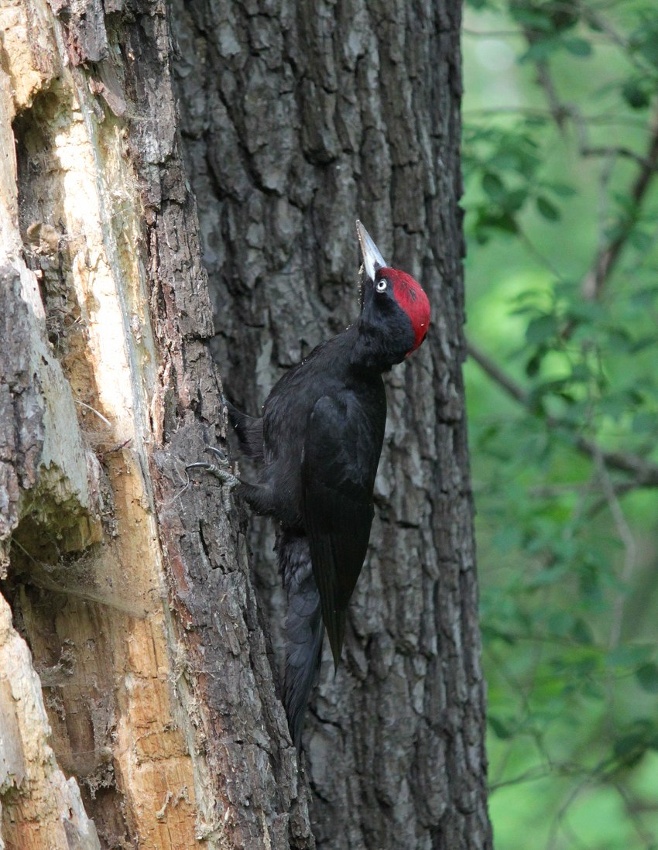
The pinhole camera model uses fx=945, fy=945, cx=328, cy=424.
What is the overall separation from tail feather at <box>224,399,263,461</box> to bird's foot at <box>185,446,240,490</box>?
0.63 metres

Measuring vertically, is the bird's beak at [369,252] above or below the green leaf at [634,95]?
below

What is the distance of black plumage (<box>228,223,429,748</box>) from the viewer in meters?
2.64

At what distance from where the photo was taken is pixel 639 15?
348 cm

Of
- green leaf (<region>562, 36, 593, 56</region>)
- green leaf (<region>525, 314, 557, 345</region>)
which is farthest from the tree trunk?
green leaf (<region>562, 36, 593, 56</region>)

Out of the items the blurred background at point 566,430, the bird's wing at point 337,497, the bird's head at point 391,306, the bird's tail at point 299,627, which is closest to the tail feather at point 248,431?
the bird's wing at point 337,497

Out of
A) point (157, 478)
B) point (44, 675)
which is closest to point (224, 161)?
point (157, 478)

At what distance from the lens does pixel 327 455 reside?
9.62 ft

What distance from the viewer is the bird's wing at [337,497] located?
262 cm

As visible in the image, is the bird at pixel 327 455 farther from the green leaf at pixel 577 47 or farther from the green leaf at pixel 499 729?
the green leaf at pixel 577 47

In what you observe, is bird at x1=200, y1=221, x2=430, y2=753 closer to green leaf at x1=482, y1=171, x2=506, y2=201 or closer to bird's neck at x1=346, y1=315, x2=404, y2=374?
bird's neck at x1=346, y1=315, x2=404, y2=374

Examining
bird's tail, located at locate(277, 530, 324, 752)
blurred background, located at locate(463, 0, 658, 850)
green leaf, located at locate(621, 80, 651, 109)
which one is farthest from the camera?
green leaf, located at locate(621, 80, 651, 109)

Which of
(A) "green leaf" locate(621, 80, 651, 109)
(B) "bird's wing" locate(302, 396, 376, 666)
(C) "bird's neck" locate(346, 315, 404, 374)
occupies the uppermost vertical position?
(A) "green leaf" locate(621, 80, 651, 109)

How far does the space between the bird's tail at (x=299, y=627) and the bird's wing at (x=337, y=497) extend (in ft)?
0.25

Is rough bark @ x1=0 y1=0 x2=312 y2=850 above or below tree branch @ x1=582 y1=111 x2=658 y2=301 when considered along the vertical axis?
below
